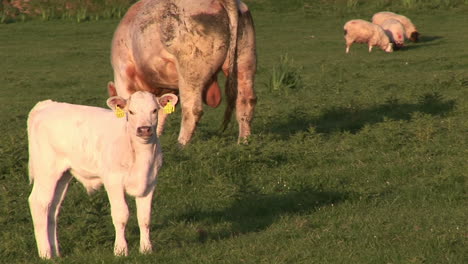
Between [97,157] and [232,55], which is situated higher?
[97,157]

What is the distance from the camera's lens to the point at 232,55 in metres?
12.4

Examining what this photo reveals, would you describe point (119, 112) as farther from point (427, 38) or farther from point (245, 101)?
point (427, 38)

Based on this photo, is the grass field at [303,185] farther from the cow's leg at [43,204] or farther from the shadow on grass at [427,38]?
the shadow on grass at [427,38]

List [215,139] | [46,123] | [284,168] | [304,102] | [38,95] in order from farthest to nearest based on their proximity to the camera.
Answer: [38,95] < [304,102] < [215,139] < [284,168] < [46,123]

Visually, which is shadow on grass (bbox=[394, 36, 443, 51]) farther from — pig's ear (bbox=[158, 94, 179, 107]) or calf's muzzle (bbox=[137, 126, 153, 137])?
calf's muzzle (bbox=[137, 126, 153, 137])

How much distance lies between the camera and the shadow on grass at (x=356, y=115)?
1420cm

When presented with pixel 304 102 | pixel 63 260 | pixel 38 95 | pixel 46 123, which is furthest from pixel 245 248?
pixel 38 95

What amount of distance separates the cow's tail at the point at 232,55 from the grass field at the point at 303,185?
28.0 inches

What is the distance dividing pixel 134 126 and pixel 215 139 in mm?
4482

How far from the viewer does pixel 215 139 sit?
11.7m

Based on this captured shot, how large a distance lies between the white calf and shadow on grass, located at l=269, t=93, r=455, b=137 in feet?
19.9

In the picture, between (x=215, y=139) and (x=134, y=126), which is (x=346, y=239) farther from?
(x=215, y=139)

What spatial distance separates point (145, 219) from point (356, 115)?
803 centimetres

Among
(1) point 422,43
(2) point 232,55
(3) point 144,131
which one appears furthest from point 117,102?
(1) point 422,43
